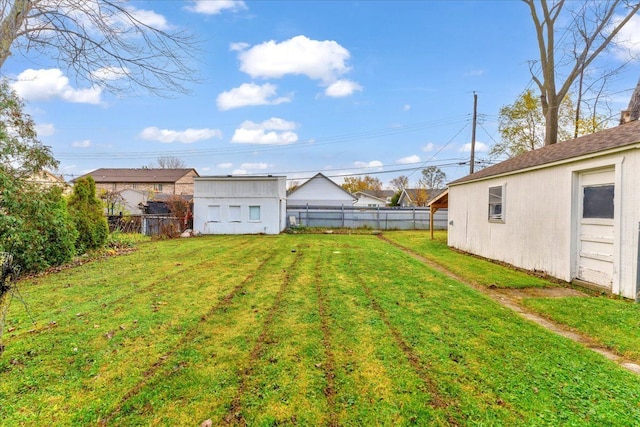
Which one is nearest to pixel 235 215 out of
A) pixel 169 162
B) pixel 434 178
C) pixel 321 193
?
pixel 321 193

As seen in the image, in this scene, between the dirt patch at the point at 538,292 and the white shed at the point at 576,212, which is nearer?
the white shed at the point at 576,212

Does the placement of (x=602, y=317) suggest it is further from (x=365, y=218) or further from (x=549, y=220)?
(x=365, y=218)

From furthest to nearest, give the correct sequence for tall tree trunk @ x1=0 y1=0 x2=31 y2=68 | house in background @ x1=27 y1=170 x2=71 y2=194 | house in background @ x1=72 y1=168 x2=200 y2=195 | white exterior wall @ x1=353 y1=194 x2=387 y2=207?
white exterior wall @ x1=353 y1=194 x2=387 y2=207 → house in background @ x1=72 y1=168 x2=200 y2=195 → house in background @ x1=27 y1=170 x2=71 y2=194 → tall tree trunk @ x1=0 y1=0 x2=31 y2=68

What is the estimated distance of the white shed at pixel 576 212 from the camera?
16.6 feet

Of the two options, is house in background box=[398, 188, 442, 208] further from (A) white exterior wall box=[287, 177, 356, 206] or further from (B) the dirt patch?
(B) the dirt patch

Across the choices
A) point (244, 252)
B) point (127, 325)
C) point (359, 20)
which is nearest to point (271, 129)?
point (359, 20)

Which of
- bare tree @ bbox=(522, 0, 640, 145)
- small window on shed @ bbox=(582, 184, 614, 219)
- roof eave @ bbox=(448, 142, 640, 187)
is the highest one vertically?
bare tree @ bbox=(522, 0, 640, 145)

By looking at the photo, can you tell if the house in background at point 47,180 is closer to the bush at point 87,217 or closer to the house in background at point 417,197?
the bush at point 87,217

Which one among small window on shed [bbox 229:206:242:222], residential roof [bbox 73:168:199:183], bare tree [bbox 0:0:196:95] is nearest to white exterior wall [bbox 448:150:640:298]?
bare tree [bbox 0:0:196:95]

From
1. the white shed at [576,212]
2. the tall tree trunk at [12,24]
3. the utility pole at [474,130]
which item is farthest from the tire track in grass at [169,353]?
the utility pole at [474,130]

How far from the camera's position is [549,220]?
275 inches

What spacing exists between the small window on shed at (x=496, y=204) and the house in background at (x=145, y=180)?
1532 inches

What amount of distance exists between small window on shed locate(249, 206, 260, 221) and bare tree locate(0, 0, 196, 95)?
14.1m

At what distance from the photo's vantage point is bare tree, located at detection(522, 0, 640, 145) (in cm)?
1284
